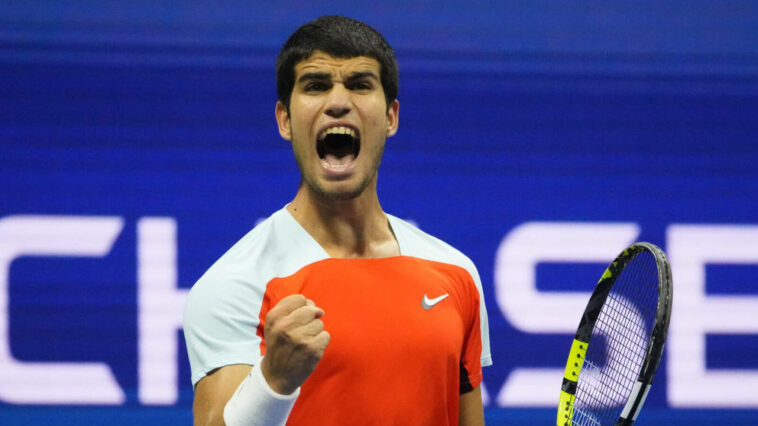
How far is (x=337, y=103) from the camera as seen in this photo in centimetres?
208

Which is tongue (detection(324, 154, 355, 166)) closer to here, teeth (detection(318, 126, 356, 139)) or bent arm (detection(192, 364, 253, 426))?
teeth (detection(318, 126, 356, 139))

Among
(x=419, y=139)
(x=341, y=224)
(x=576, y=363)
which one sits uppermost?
(x=419, y=139)

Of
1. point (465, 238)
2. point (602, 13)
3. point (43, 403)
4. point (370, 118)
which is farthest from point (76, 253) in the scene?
point (602, 13)

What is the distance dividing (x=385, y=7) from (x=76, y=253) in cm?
154

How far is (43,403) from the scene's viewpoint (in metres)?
3.69

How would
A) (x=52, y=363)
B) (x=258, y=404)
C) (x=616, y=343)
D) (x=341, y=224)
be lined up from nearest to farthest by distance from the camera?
(x=258, y=404), (x=341, y=224), (x=616, y=343), (x=52, y=363)

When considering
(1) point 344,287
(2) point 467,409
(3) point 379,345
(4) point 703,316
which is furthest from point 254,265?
(4) point 703,316

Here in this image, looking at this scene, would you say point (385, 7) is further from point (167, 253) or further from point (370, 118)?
point (370, 118)

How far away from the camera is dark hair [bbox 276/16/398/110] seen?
2117mm

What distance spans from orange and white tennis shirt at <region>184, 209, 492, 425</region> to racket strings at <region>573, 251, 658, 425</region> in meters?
0.52

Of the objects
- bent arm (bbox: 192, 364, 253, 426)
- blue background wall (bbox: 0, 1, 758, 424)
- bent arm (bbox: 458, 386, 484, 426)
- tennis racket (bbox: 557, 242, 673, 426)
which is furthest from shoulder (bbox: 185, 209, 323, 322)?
blue background wall (bbox: 0, 1, 758, 424)

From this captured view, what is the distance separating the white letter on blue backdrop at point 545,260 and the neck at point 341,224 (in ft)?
5.69

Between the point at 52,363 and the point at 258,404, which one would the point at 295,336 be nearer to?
the point at 258,404

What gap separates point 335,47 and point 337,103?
0.13 m
